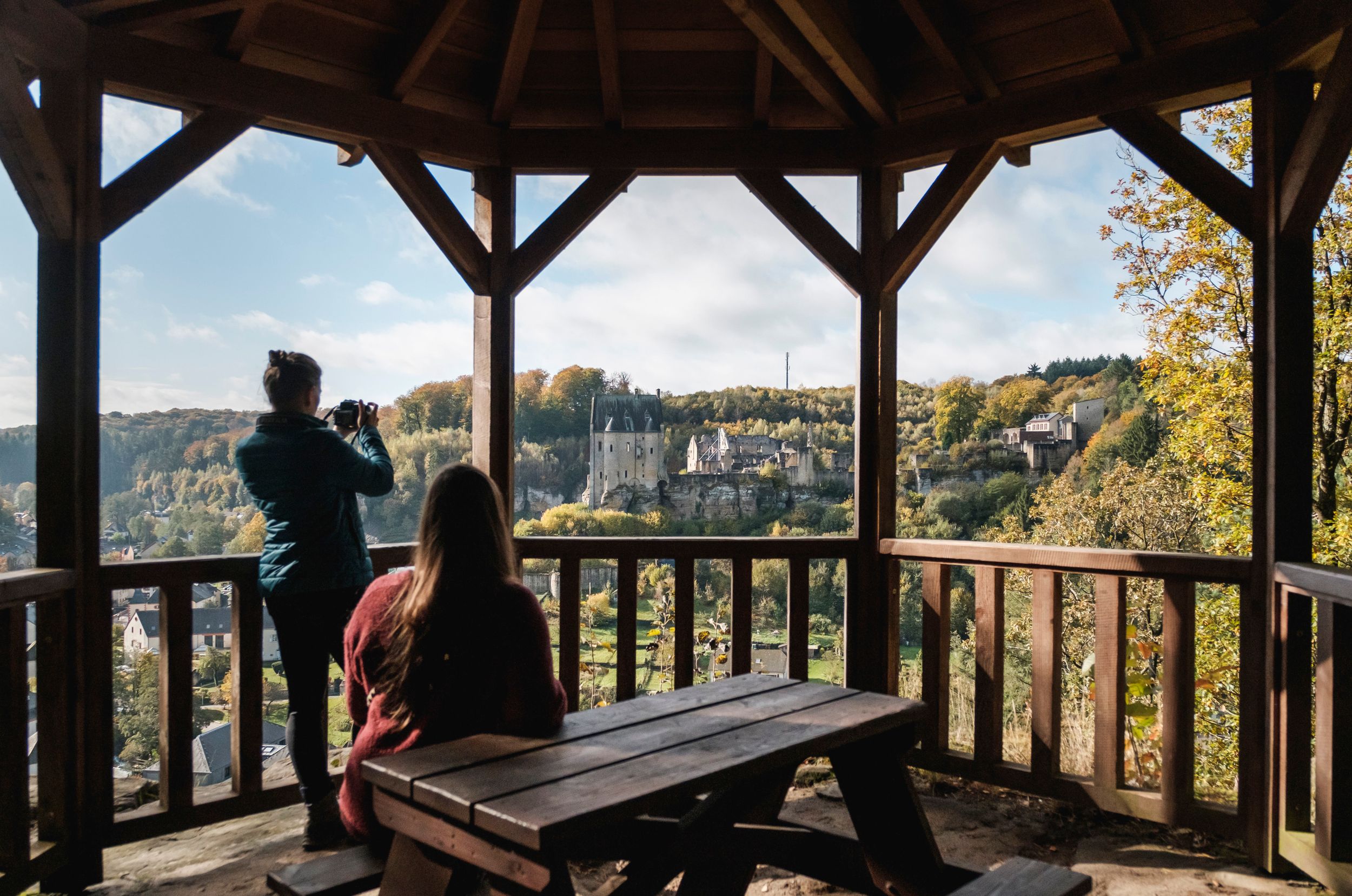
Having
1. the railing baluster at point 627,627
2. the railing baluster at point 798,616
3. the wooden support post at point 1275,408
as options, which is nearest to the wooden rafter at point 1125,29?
the wooden support post at point 1275,408

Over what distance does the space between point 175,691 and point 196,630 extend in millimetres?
224

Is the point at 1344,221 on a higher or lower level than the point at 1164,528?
higher

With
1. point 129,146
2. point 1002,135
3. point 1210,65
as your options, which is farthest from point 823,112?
point 129,146

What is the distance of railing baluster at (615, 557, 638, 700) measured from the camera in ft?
11.1

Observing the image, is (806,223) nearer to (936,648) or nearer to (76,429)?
(936,648)

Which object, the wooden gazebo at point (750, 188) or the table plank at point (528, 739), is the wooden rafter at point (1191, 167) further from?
the table plank at point (528, 739)

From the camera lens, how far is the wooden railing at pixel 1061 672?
109 inches

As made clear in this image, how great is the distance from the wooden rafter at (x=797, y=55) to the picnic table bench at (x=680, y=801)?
199 cm

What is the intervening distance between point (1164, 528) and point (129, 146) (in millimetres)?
11901

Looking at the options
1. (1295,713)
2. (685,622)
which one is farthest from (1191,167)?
A: (685,622)

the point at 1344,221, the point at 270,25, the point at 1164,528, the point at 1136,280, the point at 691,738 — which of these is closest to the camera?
the point at 691,738

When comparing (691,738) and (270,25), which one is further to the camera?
(270,25)

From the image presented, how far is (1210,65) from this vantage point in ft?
8.87

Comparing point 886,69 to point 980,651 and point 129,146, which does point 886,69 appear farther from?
point 129,146
